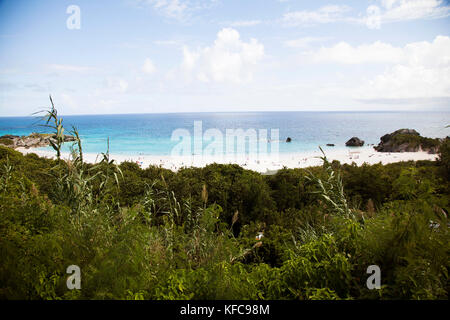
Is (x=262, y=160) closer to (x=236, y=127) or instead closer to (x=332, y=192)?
(x=332, y=192)

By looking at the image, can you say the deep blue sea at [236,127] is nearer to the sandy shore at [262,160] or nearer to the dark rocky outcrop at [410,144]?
the dark rocky outcrop at [410,144]

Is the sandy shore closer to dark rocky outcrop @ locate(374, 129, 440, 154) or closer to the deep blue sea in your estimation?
dark rocky outcrop @ locate(374, 129, 440, 154)

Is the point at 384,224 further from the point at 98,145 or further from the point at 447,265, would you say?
the point at 98,145

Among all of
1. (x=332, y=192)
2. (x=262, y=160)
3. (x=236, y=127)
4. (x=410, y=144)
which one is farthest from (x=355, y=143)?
(x=332, y=192)

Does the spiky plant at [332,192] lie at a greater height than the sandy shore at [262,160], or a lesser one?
greater

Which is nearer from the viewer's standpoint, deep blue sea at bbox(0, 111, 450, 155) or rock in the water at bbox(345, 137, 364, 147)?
deep blue sea at bbox(0, 111, 450, 155)

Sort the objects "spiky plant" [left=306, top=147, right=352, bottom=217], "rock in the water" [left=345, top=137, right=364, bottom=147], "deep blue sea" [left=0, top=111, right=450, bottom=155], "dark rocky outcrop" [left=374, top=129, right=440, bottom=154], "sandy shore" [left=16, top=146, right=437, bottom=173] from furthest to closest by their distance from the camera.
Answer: "rock in the water" [left=345, top=137, right=364, bottom=147] → "deep blue sea" [left=0, top=111, right=450, bottom=155] → "dark rocky outcrop" [left=374, top=129, right=440, bottom=154] → "sandy shore" [left=16, top=146, right=437, bottom=173] → "spiky plant" [left=306, top=147, right=352, bottom=217]

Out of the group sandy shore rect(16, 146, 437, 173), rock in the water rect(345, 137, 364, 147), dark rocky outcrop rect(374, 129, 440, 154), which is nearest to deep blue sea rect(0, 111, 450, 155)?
rock in the water rect(345, 137, 364, 147)

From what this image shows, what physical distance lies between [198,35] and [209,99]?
7960 centimetres

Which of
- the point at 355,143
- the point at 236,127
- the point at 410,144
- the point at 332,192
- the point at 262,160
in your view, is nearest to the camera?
the point at 332,192

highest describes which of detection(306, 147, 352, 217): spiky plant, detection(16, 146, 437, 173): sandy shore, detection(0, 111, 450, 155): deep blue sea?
detection(0, 111, 450, 155): deep blue sea

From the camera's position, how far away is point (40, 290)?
178 centimetres

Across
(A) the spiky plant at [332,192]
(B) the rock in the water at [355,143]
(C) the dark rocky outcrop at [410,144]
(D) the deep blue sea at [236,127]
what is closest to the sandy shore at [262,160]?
(C) the dark rocky outcrop at [410,144]
